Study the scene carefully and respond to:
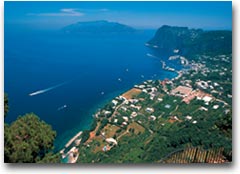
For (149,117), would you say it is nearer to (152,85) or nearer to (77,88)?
(152,85)

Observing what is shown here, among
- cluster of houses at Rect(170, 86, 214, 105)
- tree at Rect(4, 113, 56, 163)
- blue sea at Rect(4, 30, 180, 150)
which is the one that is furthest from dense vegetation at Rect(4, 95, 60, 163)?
cluster of houses at Rect(170, 86, 214, 105)

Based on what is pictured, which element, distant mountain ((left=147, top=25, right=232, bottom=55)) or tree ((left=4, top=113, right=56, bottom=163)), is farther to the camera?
distant mountain ((left=147, top=25, right=232, bottom=55))

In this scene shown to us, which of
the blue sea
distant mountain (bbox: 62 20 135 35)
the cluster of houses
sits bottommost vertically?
the cluster of houses

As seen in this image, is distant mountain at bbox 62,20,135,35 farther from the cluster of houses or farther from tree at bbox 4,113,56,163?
tree at bbox 4,113,56,163

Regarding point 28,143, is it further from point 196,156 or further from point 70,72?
point 196,156

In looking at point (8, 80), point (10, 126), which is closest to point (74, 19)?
point (8, 80)

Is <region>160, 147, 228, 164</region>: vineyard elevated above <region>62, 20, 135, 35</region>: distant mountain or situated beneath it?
situated beneath
